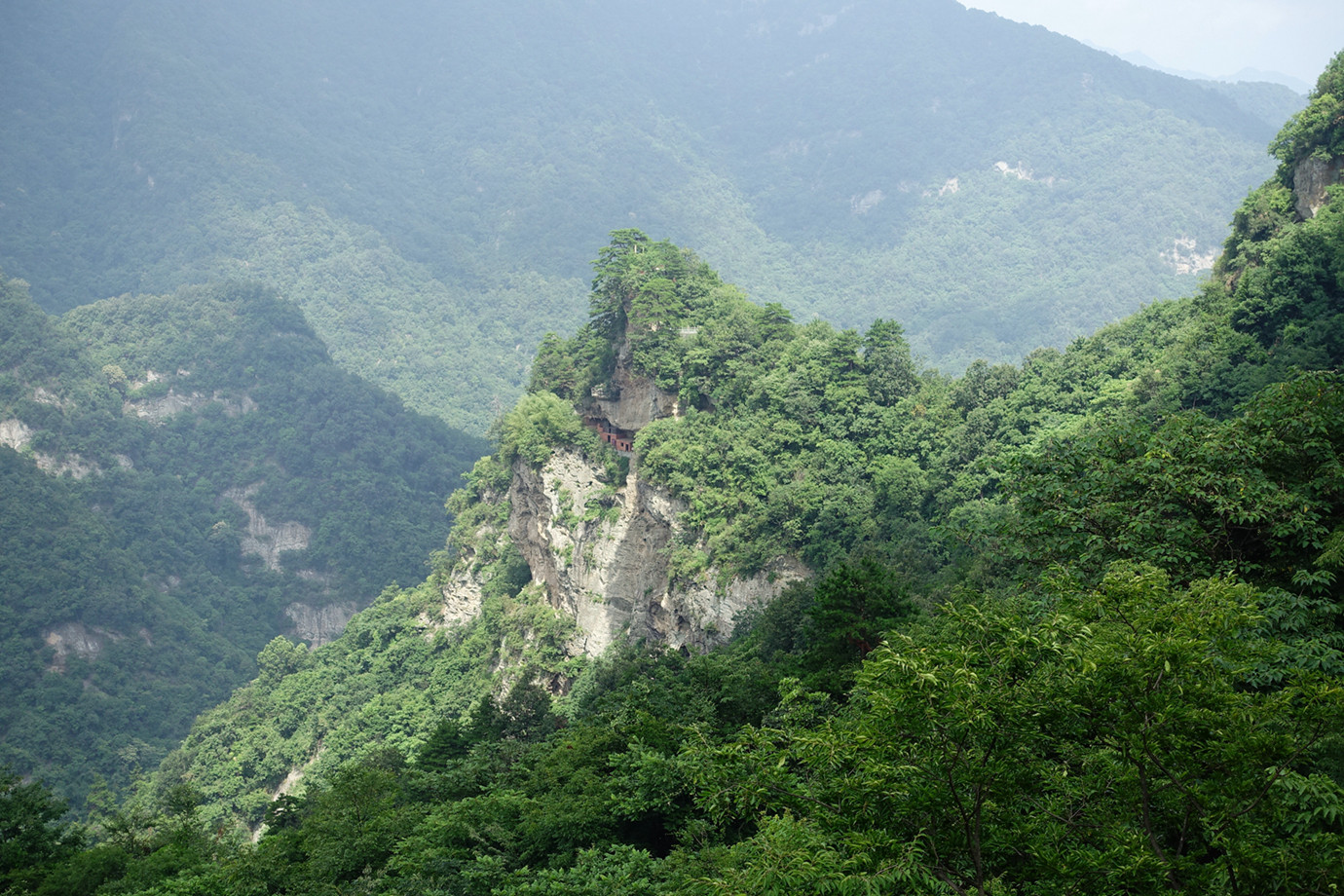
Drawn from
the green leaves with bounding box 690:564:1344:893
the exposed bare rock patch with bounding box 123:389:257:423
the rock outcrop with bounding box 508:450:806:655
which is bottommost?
the green leaves with bounding box 690:564:1344:893

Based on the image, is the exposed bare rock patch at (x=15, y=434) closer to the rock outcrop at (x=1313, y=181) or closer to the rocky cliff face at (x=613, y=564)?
the rocky cliff face at (x=613, y=564)

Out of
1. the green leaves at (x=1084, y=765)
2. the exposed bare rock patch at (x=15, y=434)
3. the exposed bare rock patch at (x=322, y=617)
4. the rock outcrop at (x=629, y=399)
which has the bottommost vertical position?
the green leaves at (x=1084, y=765)

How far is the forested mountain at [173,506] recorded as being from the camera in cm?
8262

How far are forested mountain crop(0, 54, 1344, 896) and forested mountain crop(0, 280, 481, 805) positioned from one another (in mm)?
26402

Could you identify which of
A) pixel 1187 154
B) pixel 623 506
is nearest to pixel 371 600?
pixel 623 506

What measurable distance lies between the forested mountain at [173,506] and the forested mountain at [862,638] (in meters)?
26.4

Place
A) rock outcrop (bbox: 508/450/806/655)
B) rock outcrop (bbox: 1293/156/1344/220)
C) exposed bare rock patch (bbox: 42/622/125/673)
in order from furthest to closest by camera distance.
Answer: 1. exposed bare rock patch (bbox: 42/622/125/673)
2. rock outcrop (bbox: 508/450/806/655)
3. rock outcrop (bbox: 1293/156/1344/220)

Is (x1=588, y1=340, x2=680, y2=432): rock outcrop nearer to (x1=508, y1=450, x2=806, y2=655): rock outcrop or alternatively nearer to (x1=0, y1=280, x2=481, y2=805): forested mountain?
(x1=508, y1=450, x2=806, y2=655): rock outcrop

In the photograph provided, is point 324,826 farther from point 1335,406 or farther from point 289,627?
point 289,627

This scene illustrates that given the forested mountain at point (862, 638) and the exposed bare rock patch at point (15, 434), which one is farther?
the exposed bare rock patch at point (15, 434)

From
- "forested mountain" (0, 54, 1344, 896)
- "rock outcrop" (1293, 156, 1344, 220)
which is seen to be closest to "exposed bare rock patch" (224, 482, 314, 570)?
"forested mountain" (0, 54, 1344, 896)

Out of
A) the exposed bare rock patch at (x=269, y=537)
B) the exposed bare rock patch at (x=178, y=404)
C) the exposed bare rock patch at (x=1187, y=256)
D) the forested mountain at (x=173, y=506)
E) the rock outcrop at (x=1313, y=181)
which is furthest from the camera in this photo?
the exposed bare rock patch at (x=1187, y=256)

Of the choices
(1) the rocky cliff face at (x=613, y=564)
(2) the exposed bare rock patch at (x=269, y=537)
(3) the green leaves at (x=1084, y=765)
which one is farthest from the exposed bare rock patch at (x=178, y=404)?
(3) the green leaves at (x=1084, y=765)

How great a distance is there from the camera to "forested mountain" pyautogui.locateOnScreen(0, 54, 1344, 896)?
924 centimetres
